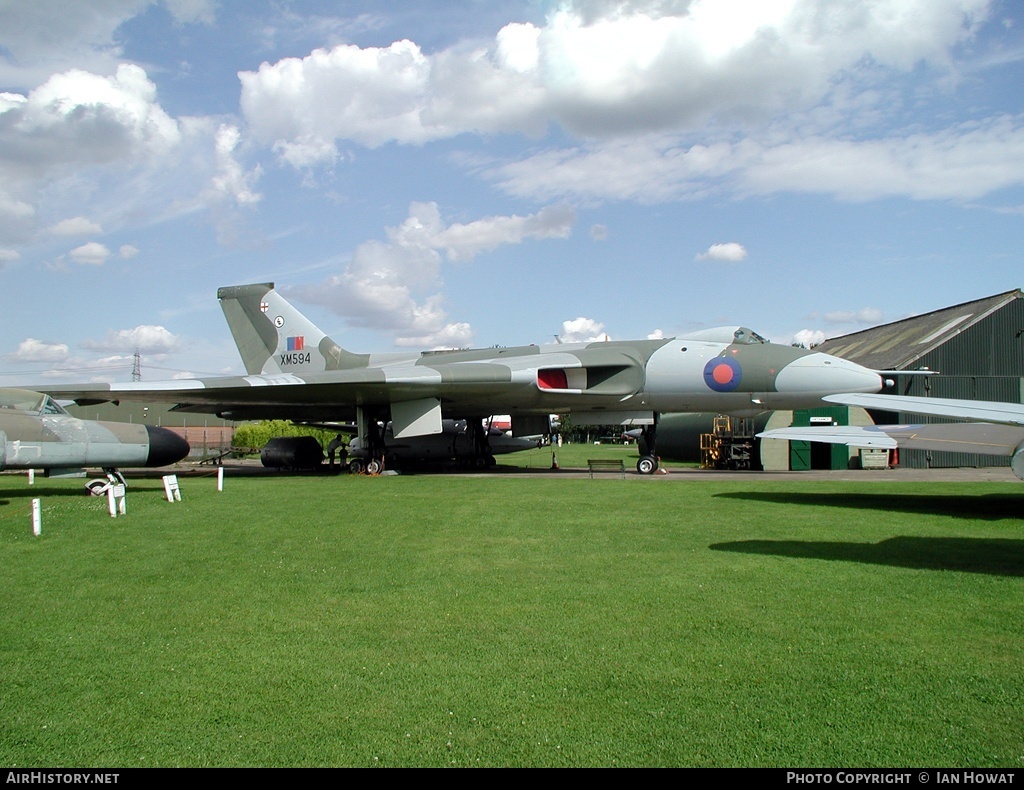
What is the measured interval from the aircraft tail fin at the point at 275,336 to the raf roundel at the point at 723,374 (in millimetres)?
10997

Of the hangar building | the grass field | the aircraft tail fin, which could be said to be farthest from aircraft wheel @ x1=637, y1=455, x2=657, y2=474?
the hangar building

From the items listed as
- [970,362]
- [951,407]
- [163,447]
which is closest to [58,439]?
[163,447]

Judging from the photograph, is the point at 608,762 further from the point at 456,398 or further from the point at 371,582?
the point at 456,398

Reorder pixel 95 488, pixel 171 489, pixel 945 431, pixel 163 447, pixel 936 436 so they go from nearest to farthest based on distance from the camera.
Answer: pixel 945 431, pixel 936 436, pixel 171 489, pixel 95 488, pixel 163 447

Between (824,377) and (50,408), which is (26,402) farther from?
(824,377)

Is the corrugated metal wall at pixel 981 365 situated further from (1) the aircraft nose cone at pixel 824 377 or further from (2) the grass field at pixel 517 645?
(2) the grass field at pixel 517 645

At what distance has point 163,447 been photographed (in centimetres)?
1460

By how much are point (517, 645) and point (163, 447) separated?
12.2m

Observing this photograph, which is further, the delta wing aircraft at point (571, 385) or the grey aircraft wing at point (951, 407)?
the delta wing aircraft at point (571, 385)

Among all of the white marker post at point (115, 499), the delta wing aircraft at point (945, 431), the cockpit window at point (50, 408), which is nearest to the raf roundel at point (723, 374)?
the delta wing aircraft at point (945, 431)

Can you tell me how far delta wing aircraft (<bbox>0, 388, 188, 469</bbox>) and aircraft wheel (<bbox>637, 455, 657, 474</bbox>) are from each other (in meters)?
11.4

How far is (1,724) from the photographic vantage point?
349 cm

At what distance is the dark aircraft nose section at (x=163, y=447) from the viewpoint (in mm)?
14411
